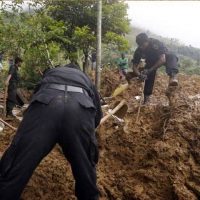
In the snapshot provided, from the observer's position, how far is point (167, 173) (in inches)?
175

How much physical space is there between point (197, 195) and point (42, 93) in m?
2.08

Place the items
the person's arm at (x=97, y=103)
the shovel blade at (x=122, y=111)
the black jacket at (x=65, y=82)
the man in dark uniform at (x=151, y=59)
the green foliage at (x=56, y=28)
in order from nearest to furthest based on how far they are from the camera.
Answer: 1. the black jacket at (x=65, y=82)
2. the person's arm at (x=97, y=103)
3. the shovel blade at (x=122, y=111)
4. the man in dark uniform at (x=151, y=59)
5. the green foliage at (x=56, y=28)

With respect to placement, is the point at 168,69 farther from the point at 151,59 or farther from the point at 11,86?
the point at 11,86

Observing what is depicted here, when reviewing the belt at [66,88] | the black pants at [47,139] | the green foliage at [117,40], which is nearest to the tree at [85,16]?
the green foliage at [117,40]

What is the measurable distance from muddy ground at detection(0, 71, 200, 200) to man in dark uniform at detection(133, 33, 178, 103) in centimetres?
102

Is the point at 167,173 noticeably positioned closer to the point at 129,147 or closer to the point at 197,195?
the point at 197,195

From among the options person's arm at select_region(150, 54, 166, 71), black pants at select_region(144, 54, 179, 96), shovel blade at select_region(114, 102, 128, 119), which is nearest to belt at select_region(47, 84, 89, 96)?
shovel blade at select_region(114, 102, 128, 119)

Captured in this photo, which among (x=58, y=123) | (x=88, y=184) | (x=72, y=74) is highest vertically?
(x=72, y=74)

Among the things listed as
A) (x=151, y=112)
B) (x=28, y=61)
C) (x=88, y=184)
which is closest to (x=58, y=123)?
(x=88, y=184)

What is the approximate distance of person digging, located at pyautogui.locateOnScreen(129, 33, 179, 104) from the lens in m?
6.81

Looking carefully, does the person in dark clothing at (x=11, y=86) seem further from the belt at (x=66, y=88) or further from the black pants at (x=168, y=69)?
the belt at (x=66, y=88)

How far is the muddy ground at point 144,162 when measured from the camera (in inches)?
167

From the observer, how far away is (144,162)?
477cm

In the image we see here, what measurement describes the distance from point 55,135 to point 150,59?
431 centimetres
